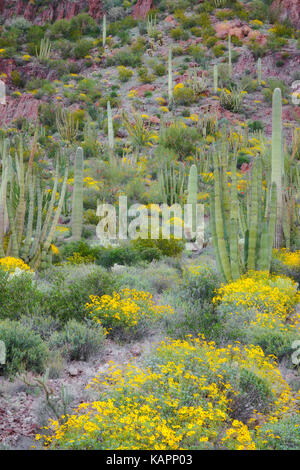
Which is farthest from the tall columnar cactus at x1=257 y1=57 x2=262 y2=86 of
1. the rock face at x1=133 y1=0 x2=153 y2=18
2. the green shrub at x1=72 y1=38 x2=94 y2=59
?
the rock face at x1=133 y1=0 x2=153 y2=18

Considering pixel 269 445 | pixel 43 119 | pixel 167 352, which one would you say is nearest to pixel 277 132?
pixel 167 352

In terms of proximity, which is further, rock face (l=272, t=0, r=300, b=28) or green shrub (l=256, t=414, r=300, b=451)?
rock face (l=272, t=0, r=300, b=28)

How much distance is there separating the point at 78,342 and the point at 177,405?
1.98 metres

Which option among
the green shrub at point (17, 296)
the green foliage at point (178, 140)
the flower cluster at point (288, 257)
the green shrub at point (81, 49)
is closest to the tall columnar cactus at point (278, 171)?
the flower cluster at point (288, 257)

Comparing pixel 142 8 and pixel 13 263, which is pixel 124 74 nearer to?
pixel 142 8

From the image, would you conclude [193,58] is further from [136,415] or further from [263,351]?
[136,415]

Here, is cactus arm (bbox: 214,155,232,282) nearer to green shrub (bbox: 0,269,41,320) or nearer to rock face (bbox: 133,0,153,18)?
green shrub (bbox: 0,269,41,320)

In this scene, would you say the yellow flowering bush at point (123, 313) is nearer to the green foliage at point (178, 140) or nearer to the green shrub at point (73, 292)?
the green shrub at point (73, 292)

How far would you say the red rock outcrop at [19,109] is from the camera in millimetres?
26050

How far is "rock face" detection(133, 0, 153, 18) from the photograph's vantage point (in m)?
38.5

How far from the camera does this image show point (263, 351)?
6.07 meters

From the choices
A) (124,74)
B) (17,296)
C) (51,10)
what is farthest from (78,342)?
(51,10)

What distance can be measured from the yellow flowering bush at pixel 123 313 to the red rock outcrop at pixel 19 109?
2116 centimetres

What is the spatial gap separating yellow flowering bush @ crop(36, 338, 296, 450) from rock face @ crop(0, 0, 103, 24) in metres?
39.6
